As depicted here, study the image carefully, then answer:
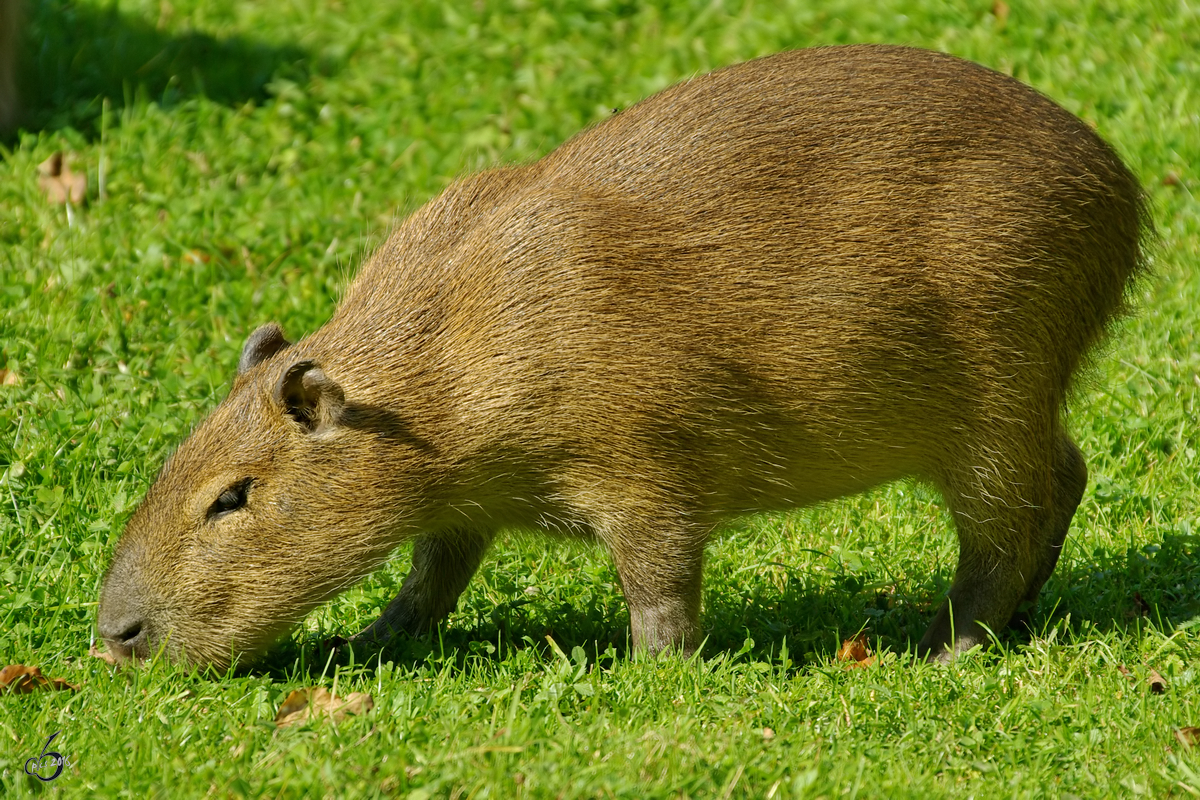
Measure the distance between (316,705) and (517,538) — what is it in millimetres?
886

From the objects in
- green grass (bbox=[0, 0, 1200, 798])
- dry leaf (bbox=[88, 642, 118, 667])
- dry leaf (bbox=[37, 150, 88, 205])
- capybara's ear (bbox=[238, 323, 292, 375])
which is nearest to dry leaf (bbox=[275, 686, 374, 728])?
green grass (bbox=[0, 0, 1200, 798])

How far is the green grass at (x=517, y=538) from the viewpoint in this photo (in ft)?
12.3

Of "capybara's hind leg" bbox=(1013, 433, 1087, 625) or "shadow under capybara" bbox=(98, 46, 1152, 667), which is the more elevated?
"shadow under capybara" bbox=(98, 46, 1152, 667)

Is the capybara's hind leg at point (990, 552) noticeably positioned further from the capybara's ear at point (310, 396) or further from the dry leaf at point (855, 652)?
the capybara's ear at point (310, 396)

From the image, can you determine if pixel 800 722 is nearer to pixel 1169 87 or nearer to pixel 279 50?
pixel 1169 87

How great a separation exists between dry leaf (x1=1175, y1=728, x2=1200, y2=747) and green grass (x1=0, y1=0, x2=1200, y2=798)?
0.11ft

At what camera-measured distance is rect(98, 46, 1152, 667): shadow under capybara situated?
13.5 feet

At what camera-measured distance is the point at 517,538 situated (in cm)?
461

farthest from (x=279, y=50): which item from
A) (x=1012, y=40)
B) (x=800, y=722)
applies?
(x=800, y=722)

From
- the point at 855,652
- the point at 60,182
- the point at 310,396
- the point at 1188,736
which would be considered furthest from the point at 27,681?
the point at 60,182

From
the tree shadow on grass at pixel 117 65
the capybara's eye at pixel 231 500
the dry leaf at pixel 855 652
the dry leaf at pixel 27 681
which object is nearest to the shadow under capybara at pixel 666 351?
the capybara's eye at pixel 231 500

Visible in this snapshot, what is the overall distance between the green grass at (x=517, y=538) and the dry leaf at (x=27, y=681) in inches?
4.5

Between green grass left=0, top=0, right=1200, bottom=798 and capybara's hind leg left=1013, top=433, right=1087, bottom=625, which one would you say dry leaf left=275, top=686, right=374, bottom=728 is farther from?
capybara's hind leg left=1013, top=433, right=1087, bottom=625

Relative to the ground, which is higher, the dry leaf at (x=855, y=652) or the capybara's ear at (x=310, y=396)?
the capybara's ear at (x=310, y=396)
